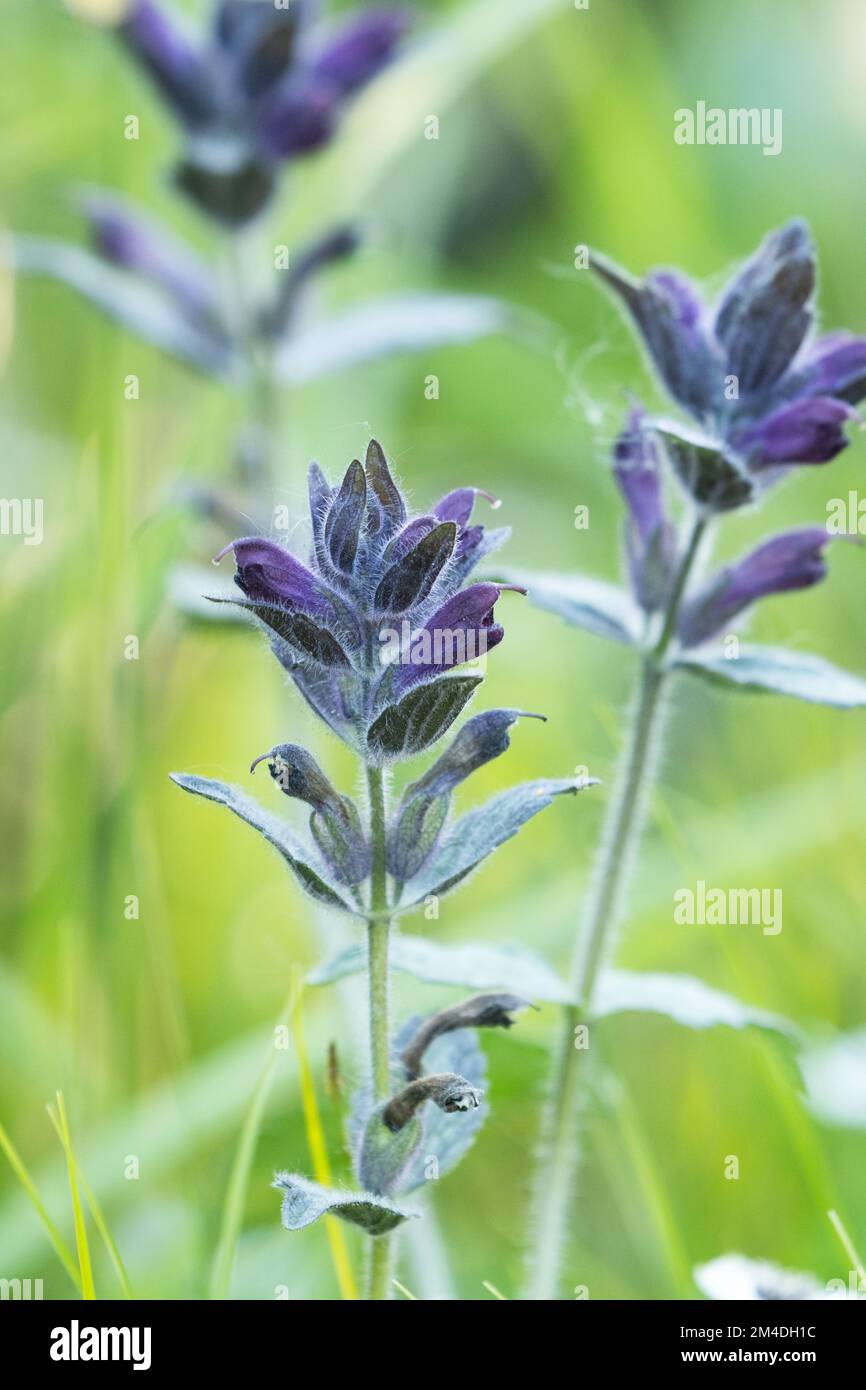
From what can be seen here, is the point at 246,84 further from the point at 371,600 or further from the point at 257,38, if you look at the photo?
the point at 371,600

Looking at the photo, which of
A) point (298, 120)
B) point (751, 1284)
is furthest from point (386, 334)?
point (751, 1284)

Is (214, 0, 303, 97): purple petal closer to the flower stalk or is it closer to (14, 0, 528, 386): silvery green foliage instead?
(14, 0, 528, 386): silvery green foliage

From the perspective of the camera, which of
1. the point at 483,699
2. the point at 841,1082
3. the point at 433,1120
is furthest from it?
the point at 483,699

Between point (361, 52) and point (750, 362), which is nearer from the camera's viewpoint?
point (750, 362)

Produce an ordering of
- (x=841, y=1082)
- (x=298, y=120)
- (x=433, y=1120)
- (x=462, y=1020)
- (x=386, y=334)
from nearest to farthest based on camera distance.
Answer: (x=462, y=1020)
(x=433, y=1120)
(x=841, y=1082)
(x=298, y=120)
(x=386, y=334)

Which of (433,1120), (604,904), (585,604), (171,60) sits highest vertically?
(171,60)

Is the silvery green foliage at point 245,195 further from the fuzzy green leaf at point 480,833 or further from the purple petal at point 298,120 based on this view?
the fuzzy green leaf at point 480,833
